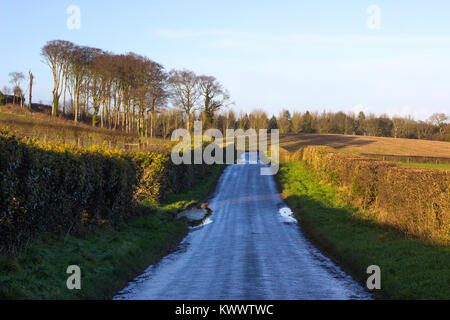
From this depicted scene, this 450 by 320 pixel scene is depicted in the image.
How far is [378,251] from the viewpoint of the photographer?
39.9ft

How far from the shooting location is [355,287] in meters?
9.59

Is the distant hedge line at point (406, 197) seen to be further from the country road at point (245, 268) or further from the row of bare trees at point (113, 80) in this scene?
the row of bare trees at point (113, 80)

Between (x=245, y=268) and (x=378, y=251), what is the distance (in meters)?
4.04

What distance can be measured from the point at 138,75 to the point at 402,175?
52.3 m

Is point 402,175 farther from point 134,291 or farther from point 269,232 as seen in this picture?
point 134,291

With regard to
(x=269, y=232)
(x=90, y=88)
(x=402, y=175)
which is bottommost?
(x=269, y=232)

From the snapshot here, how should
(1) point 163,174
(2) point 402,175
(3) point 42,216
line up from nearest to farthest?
(3) point 42,216 < (2) point 402,175 < (1) point 163,174

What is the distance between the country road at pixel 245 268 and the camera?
29.2 feet

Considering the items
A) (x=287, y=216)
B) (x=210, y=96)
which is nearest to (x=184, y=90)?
(x=210, y=96)

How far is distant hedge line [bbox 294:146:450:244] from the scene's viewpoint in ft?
38.9

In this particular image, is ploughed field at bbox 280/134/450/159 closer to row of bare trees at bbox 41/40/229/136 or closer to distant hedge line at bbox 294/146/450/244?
row of bare trees at bbox 41/40/229/136

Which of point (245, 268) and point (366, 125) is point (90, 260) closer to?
point (245, 268)

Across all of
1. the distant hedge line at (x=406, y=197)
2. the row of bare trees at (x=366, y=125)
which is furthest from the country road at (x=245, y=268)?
the row of bare trees at (x=366, y=125)

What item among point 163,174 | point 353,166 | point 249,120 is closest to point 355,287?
point 353,166
